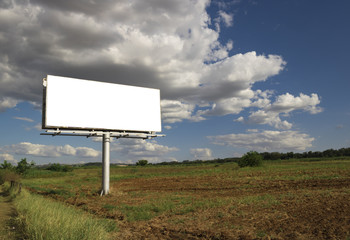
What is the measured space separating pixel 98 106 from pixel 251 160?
33.4 meters

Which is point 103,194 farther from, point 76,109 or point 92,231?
point 92,231

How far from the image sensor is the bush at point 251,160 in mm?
45344

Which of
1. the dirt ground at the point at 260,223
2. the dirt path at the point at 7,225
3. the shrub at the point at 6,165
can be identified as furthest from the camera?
the shrub at the point at 6,165

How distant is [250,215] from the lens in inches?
377

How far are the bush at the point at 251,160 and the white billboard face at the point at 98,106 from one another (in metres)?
28.9

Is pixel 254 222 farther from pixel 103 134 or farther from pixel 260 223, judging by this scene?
pixel 103 134

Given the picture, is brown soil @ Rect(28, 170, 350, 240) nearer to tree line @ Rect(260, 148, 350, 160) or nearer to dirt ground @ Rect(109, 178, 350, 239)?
dirt ground @ Rect(109, 178, 350, 239)

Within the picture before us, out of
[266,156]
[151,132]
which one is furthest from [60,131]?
[266,156]

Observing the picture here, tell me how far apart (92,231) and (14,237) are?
103 inches

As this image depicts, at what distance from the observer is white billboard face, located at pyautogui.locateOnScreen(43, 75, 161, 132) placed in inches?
671

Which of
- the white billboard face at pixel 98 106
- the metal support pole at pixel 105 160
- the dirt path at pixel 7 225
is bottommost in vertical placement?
the dirt path at pixel 7 225

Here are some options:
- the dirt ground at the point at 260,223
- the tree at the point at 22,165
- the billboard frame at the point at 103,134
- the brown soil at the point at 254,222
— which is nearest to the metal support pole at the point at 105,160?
the billboard frame at the point at 103,134

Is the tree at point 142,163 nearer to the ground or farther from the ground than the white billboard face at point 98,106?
nearer to the ground

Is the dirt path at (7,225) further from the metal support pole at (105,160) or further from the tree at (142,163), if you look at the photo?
the tree at (142,163)
